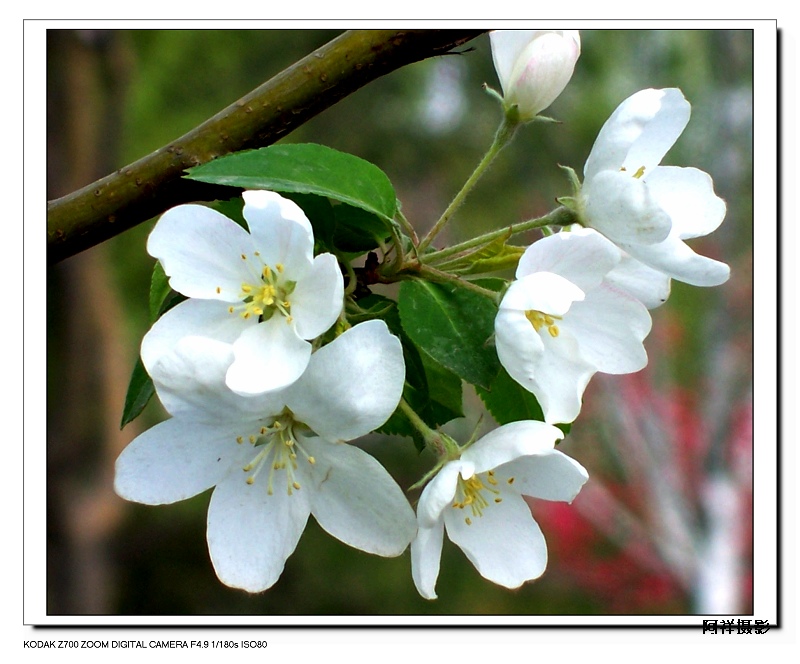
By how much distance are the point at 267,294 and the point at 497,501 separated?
0.31 meters

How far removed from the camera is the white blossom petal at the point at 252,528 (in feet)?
2.78

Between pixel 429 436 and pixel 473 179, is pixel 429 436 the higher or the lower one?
the lower one

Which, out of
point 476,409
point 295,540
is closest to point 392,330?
point 295,540

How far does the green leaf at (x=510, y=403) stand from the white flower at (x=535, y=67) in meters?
0.29

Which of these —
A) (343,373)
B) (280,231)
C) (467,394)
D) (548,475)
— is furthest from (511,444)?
(467,394)

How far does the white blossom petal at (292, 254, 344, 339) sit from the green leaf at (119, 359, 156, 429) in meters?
0.20

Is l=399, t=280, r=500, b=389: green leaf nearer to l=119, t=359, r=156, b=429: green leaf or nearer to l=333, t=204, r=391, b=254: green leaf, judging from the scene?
l=333, t=204, r=391, b=254: green leaf

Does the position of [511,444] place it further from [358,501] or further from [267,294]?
[267,294]

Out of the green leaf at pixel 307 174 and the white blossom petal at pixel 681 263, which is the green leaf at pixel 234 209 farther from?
the white blossom petal at pixel 681 263

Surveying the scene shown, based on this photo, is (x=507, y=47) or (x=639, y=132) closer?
(x=639, y=132)

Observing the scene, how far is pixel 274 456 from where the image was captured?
876mm

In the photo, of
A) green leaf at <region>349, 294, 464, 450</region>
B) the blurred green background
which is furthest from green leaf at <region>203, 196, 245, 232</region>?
the blurred green background

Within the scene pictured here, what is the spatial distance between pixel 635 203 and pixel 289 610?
209 inches

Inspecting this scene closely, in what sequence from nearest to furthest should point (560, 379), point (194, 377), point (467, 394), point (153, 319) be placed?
point (194, 377)
point (560, 379)
point (153, 319)
point (467, 394)
